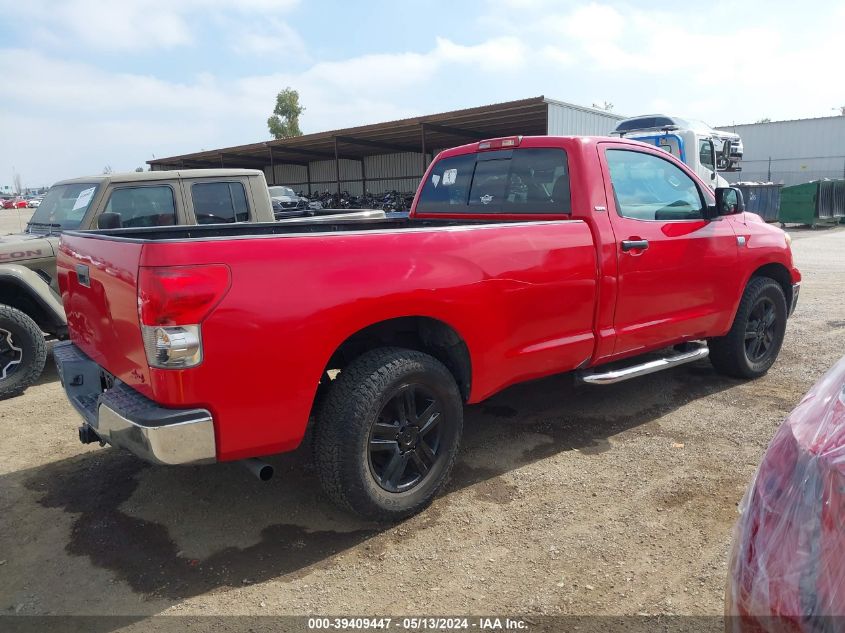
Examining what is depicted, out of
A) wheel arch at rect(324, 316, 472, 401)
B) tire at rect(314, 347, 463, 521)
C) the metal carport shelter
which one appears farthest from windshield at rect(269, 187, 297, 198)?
tire at rect(314, 347, 463, 521)

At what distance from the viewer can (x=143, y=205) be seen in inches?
230

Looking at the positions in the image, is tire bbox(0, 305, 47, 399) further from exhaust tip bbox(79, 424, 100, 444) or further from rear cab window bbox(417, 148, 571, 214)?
rear cab window bbox(417, 148, 571, 214)

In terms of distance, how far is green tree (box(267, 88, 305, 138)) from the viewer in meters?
55.7

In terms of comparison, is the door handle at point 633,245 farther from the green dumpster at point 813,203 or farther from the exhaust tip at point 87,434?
the green dumpster at point 813,203

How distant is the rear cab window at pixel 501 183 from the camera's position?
4051 millimetres

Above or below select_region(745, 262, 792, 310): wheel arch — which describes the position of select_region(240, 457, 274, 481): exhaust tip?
below

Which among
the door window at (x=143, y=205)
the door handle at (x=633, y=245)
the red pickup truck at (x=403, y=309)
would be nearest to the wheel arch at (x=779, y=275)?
the red pickup truck at (x=403, y=309)

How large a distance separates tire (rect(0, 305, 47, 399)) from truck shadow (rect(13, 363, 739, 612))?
1.71 meters

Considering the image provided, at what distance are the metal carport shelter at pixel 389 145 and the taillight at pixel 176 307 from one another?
52.4 feet

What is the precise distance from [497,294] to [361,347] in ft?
2.52

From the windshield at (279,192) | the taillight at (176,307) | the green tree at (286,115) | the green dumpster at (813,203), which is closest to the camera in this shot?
the taillight at (176,307)

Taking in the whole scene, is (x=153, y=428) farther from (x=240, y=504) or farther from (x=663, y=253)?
(x=663, y=253)

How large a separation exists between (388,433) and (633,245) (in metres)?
2.02

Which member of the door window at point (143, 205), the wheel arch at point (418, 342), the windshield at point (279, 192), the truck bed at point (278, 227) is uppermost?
the windshield at point (279, 192)
